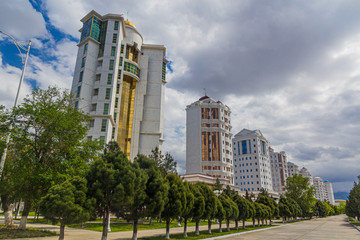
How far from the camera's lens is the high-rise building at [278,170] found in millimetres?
147913

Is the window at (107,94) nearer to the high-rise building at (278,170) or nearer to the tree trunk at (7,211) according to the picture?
the tree trunk at (7,211)

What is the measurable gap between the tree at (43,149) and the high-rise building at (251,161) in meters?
104

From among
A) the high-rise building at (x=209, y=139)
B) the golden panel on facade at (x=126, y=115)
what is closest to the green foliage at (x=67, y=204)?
the golden panel on facade at (x=126, y=115)

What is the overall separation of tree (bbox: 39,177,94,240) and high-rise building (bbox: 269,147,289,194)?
6026 inches

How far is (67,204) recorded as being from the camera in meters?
13.7

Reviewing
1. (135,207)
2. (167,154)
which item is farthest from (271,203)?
(135,207)

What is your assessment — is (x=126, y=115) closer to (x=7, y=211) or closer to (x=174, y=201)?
(x=7, y=211)

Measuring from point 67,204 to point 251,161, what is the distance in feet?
381

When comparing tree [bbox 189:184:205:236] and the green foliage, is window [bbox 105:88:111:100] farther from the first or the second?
the green foliage

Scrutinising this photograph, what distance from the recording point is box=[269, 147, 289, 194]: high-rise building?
14791 centimetres

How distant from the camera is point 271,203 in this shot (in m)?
44.7

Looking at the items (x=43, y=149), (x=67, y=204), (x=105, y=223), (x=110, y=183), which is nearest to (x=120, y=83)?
(x=43, y=149)

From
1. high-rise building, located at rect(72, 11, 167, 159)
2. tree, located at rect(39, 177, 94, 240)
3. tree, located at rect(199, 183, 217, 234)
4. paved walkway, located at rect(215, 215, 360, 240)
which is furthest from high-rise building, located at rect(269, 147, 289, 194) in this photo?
tree, located at rect(39, 177, 94, 240)

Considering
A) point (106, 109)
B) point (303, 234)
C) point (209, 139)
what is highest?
point (209, 139)
